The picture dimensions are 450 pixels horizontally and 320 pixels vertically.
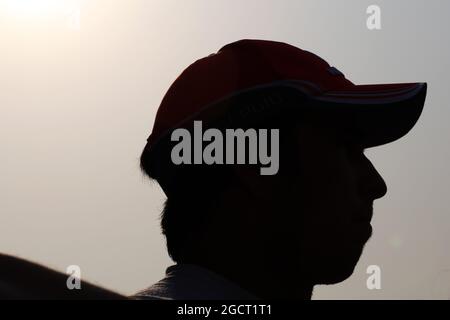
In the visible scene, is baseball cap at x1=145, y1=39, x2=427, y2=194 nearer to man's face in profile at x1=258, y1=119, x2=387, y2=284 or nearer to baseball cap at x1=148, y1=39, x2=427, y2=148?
baseball cap at x1=148, y1=39, x2=427, y2=148

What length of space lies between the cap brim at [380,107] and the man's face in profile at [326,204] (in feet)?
0.32

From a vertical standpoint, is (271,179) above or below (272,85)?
below

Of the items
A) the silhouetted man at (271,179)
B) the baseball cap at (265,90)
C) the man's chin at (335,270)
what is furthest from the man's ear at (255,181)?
the man's chin at (335,270)

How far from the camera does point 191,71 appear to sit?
2367 mm

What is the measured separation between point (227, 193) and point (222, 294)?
1.33 feet

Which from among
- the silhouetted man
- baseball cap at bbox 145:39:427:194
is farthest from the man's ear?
baseball cap at bbox 145:39:427:194

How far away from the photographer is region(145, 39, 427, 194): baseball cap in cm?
225

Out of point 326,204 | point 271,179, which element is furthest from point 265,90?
point 326,204

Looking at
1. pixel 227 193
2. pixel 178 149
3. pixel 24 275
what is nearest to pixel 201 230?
pixel 227 193

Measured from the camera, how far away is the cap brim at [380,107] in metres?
2.35

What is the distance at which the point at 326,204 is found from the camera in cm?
223

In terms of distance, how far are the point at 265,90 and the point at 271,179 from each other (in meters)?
0.33

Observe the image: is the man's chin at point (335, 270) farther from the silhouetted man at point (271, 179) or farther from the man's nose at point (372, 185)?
the man's nose at point (372, 185)

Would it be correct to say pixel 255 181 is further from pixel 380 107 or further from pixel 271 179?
pixel 380 107
